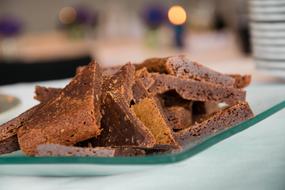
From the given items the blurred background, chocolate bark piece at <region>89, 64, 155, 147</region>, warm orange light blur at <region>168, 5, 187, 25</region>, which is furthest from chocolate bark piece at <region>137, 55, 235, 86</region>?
warm orange light blur at <region>168, 5, 187, 25</region>

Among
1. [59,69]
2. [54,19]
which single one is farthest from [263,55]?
[54,19]

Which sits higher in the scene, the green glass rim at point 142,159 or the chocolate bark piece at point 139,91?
the chocolate bark piece at point 139,91

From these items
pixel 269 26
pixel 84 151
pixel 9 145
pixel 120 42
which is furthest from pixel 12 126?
pixel 120 42

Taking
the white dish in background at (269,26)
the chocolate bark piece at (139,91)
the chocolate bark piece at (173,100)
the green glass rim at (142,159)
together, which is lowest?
the green glass rim at (142,159)

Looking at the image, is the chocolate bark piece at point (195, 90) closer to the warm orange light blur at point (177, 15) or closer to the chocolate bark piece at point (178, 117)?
the chocolate bark piece at point (178, 117)

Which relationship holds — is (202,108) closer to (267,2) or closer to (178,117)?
(178,117)

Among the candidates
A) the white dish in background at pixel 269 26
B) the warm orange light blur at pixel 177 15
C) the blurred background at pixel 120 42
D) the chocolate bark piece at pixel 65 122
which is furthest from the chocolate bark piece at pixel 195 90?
the warm orange light blur at pixel 177 15

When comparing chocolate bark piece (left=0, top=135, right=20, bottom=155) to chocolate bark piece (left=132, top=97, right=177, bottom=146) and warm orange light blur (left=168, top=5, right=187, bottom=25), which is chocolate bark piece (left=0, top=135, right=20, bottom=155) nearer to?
chocolate bark piece (left=132, top=97, right=177, bottom=146)
